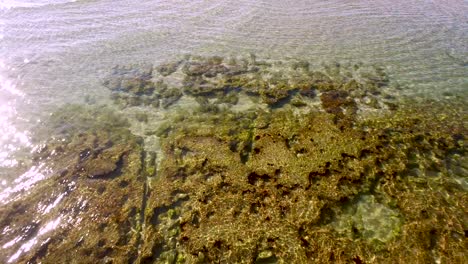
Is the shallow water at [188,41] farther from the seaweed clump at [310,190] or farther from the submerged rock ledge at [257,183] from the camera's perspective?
the seaweed clump at [310,190]

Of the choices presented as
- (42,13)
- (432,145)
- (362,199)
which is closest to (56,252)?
(362,199)

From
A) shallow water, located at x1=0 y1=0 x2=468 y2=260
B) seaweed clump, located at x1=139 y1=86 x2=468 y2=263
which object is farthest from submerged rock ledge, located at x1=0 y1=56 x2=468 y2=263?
shallow water, located at x1=0 y1=0 x2=468 y2=260

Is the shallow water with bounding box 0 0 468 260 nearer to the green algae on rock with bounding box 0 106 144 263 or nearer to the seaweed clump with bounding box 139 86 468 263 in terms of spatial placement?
the green algae on rock with bounding box 0 106 144 263

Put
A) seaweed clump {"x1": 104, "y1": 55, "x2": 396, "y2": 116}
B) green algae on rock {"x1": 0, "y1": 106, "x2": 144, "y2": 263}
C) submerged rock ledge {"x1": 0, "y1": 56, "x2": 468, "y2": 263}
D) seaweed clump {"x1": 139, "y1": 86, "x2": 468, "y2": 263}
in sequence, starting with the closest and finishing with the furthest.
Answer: seaweed clump {"x1": 139, "y1": 86, "x2": 468, "y2": 263} → submerged rock ledge {"x1": 0, "y1": 56, "x2": 468, "y2": 263} → green algae on rock {"x1": 0, "y1": 106, "x2": 144, "y2": 263} → seaweed clump {"x1": 104, "y1": 55, "x2": 396, "y2": 116}

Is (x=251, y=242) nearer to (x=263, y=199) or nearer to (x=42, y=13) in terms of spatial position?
(x=263, y=199)

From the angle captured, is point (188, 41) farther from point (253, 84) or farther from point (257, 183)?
point (257, 183)

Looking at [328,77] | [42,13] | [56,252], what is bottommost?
[56,252]

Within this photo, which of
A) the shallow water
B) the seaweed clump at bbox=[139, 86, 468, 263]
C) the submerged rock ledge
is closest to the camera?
the seaweed clump at bbox=[139, 86, 468, 263]
